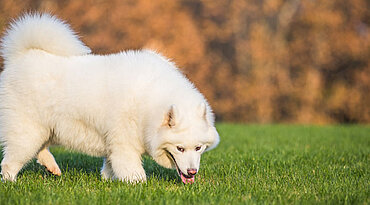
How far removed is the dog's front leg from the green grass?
10 centimetres

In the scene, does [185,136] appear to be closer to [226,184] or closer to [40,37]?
[226,184]

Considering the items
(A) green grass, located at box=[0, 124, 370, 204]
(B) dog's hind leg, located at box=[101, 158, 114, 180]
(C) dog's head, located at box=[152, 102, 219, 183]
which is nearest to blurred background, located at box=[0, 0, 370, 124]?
(A) green grass, located at box=[0, 124, 370, 204]

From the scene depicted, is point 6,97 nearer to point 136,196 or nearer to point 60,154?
point 136,196

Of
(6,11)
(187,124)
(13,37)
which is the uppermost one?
(6,11)

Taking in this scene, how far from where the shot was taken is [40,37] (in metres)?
5.10

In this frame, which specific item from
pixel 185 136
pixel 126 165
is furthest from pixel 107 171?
pixel 185 136

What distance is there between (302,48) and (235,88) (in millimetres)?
4237

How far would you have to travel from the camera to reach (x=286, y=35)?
23672 mm

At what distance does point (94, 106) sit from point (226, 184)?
1.61 meters

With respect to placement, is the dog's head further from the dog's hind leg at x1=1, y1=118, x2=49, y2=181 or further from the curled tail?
the curled tail

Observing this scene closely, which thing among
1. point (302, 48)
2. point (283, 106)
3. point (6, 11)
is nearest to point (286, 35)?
point (302, 48)

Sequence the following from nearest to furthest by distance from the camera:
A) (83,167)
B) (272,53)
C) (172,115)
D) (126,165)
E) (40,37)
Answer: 1. (172,115)
2. (126,165)
3. (40,37)
4. (83,167)
5. (272,53)

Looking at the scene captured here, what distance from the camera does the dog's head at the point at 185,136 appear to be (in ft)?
14.0

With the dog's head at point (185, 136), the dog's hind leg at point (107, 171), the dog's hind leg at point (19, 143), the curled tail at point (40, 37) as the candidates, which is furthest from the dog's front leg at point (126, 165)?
the curled tail at point (40, 37)
